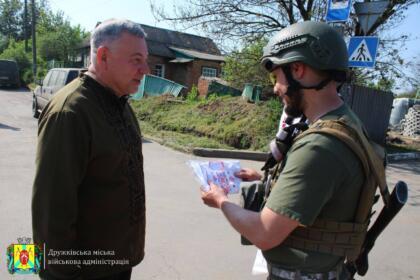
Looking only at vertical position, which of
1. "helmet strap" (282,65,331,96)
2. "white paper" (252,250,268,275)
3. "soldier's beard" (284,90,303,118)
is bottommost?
"white paper" (252,250,268,275)

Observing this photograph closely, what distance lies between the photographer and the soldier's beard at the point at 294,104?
1633mm

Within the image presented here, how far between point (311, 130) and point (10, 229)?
12.8 feet

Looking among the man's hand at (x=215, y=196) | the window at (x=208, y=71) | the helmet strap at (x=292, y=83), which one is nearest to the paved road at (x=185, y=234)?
the man's hand at (x=215, y=196)

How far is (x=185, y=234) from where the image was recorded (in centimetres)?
438

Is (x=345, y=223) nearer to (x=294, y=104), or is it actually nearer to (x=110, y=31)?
(x=294, y=104)

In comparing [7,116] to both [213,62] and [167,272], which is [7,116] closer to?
[167,272]

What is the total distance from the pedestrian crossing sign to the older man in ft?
21.0

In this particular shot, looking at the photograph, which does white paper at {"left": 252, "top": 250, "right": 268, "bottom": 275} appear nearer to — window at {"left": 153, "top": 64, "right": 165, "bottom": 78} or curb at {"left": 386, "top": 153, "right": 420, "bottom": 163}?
curb at {"left": 386, "top": 153, "right": 420, "bottom": 163}

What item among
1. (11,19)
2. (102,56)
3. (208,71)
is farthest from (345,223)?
(11,19)

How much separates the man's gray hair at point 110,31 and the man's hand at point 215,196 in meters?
0.94

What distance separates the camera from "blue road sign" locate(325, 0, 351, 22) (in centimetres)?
663

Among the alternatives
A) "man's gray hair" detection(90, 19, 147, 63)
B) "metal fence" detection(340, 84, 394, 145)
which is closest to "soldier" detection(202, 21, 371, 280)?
"man's gray hair" detection(90, 19, 147, 63)

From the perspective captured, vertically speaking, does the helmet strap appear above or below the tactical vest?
above

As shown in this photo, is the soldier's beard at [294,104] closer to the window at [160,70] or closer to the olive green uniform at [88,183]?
the olive green uniform at [88,183]
